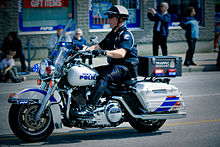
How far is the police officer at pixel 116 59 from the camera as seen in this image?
6.18 metres

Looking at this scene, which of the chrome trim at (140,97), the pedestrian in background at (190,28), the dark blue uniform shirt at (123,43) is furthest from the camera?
the pedestrian in background at (190,28)

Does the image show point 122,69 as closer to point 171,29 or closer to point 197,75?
point 197,75

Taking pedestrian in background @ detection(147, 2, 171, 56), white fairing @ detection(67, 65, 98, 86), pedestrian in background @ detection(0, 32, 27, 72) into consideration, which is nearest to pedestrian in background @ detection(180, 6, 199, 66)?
pedestrian in background @ detection(147, 2, 171, 56)

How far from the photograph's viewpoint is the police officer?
6176mm

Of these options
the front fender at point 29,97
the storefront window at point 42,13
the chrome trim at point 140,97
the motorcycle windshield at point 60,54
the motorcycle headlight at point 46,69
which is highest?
the storefront window at point 42,13

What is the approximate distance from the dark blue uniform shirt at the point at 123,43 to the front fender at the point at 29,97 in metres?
1.13

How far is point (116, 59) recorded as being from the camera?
652 cm

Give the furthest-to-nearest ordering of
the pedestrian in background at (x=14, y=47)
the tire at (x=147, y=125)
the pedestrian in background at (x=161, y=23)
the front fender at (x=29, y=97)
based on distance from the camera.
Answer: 1. the pedestrian in background at (x=14, y=47)
2. the pedestrian in background at (x=161, y=23)
3. the tire at (x=147, y=125)
4. the front fender at (x=29, y=97)

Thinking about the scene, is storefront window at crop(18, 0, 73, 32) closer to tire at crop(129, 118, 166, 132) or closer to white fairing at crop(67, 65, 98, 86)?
tire at crop(129, 118, 166, 132)

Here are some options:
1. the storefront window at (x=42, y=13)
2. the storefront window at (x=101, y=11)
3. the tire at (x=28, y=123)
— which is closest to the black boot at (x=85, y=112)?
the tire at (x=28, y=123)

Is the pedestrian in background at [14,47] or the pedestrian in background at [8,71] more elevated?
the pedestrian in background at [14,47]

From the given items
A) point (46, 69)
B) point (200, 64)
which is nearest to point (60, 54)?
point (46, 69)

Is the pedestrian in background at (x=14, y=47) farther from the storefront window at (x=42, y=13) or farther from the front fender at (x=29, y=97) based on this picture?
the front fender at (x=29, y=97)

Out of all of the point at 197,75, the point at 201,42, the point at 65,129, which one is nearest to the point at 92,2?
the point at 201,42
